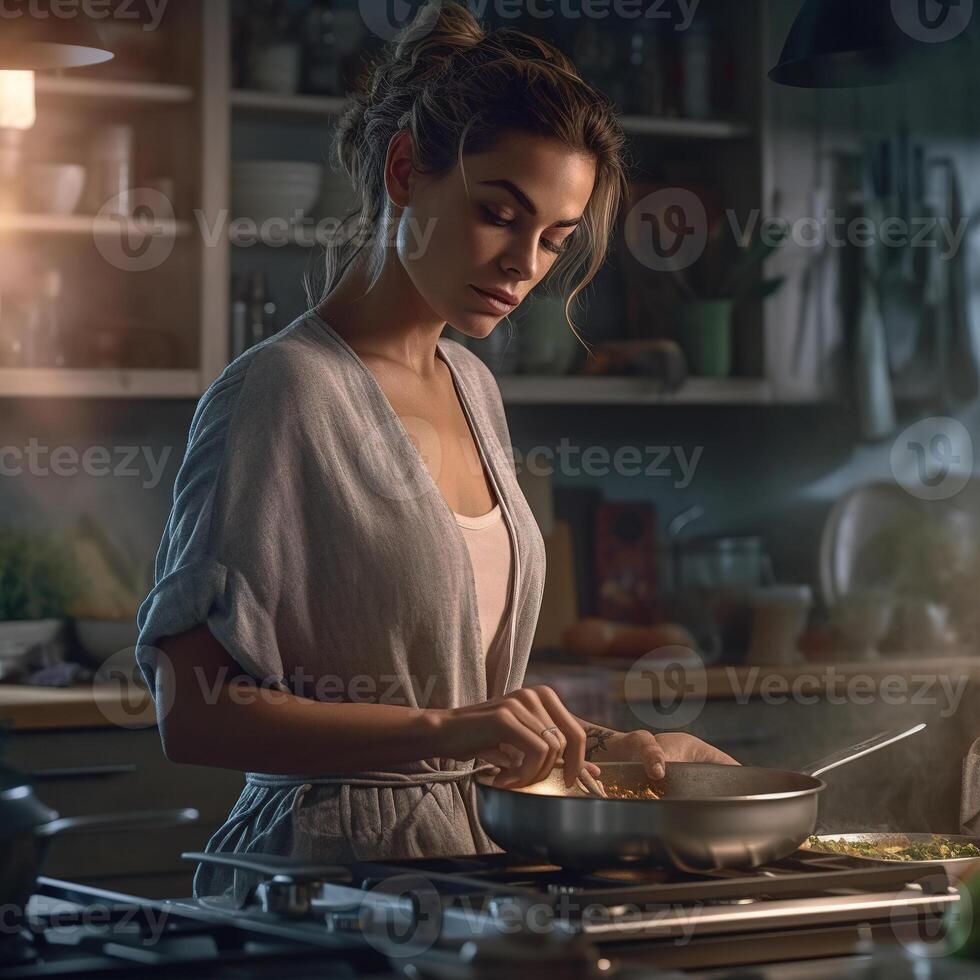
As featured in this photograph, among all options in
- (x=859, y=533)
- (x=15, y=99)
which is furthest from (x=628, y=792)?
(x=859, y=533)

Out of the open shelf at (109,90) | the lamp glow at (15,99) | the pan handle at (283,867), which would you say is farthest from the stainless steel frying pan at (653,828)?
the open shelf at (109,90)

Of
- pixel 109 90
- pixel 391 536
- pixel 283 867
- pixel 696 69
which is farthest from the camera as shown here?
pixel 696 69

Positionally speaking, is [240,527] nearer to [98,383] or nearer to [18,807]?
[18,807]

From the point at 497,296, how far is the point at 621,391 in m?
1.94

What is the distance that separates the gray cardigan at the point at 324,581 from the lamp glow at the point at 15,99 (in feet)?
3.05

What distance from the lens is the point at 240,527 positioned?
1222mm

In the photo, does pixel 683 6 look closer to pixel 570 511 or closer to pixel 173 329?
pixel 570 511

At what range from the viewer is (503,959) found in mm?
636

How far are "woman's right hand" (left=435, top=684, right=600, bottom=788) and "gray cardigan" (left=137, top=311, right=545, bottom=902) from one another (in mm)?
137

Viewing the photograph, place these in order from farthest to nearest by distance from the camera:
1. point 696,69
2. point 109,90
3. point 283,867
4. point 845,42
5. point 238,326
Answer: point 696,69 < point 238,326 < point 109,90 < point 845,42 < point 283,867

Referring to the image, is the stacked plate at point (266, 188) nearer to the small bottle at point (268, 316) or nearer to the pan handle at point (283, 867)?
the small bottle at point (268, 316)

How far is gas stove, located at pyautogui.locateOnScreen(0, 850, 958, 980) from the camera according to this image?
2.59 ft

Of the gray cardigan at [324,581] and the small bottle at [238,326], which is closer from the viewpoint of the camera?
the gray cardigan at [324,581]

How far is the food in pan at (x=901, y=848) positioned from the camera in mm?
1182
